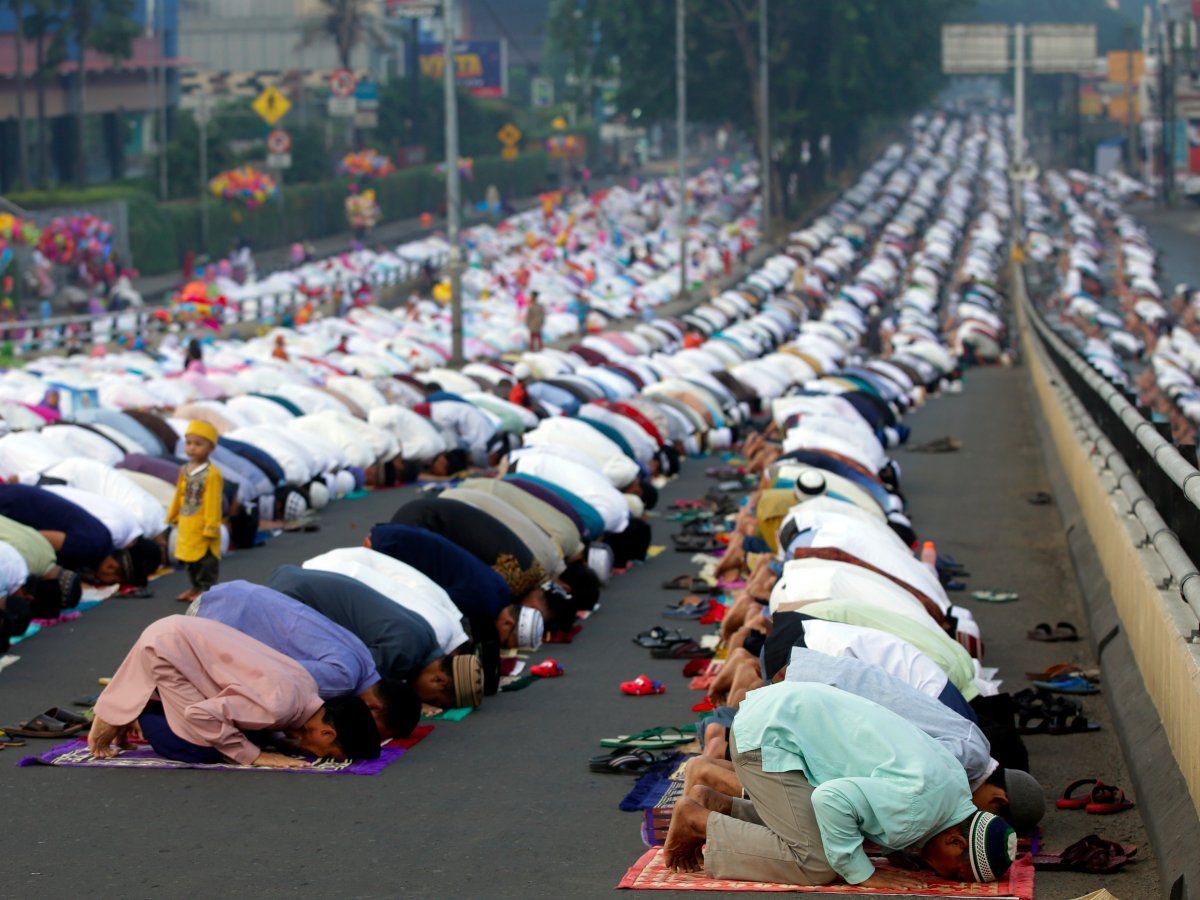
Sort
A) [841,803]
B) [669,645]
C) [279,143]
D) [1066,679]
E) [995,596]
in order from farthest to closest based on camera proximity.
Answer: [279,143] → [995,596] → [669,645] → [1066,679] → [841,803]

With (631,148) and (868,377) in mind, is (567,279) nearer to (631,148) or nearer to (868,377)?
(868,377)

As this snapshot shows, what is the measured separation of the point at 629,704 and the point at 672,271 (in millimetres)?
53054

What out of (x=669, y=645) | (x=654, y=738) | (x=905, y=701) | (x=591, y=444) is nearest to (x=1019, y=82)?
(x=591, y=444)

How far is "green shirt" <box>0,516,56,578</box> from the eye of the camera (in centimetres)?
1359

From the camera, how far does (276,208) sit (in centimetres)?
7162

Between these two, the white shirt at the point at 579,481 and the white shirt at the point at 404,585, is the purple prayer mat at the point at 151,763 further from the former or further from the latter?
the white shirt at the point at 579,481

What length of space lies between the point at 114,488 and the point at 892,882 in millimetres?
9467

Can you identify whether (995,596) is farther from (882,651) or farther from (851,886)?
(851,886)

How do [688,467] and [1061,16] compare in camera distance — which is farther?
[1061,16]

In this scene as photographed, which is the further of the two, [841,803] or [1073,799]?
[1073,799]

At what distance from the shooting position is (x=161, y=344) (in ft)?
123

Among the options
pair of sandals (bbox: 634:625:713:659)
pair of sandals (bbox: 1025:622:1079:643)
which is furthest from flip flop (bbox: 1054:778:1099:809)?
pair of sandals (bbox: 1025:622:1079:643)

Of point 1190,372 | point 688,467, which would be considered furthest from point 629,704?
point 1190,372

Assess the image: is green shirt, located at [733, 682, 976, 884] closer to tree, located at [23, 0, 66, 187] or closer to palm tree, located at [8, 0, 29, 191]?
palm tree, located at [8, 0, 29, 191]
